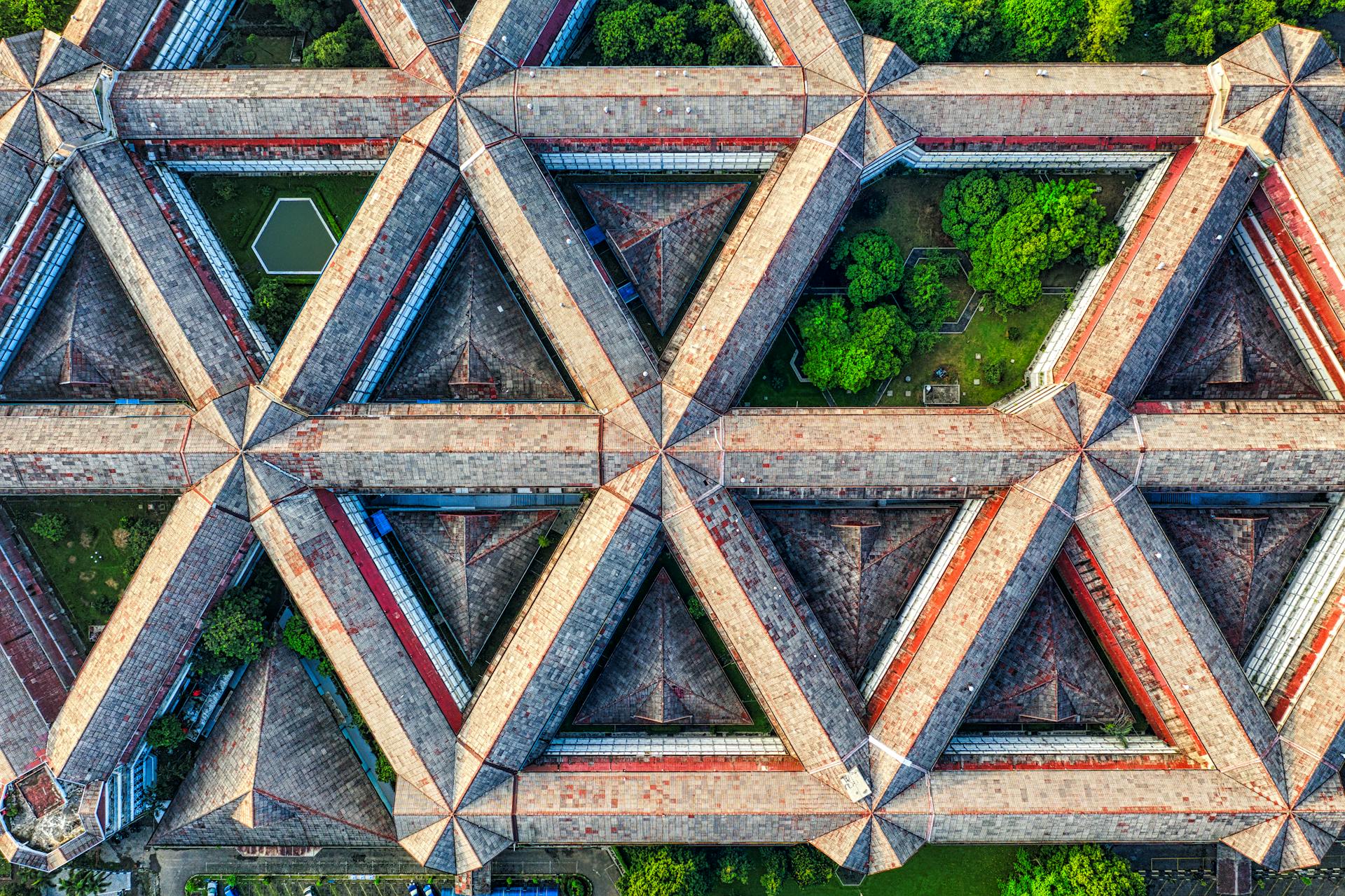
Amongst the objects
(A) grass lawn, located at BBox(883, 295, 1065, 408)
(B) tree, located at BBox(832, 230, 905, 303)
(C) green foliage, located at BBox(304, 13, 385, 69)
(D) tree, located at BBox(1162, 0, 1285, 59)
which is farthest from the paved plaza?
(D) tree, located at BBox(1162, 0, 1285, 59)

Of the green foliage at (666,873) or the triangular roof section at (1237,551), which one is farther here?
the triangular roof section at (1237,551)

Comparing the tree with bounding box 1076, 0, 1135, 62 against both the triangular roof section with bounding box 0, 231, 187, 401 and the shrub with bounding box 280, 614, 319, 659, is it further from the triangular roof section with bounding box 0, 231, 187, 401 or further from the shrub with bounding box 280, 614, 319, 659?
the triangular roof section with bounding box 0, 231, 187, 401

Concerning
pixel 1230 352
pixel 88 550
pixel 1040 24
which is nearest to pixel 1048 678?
pixel 1230 352

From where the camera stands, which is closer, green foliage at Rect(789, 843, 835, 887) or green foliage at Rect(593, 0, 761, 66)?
green foliage at Rect(789, 843, 835, 887)

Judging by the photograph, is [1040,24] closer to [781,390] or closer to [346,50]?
[781,390]

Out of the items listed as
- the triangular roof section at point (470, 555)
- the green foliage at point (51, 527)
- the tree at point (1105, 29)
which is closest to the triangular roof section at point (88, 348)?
the green foliage at point (51, 527)

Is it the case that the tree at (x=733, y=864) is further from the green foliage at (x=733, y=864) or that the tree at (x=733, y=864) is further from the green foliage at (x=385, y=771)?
the green foliage at (x=385, y=771)

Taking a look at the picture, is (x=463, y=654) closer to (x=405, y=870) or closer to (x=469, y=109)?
(x=405, y=870)
